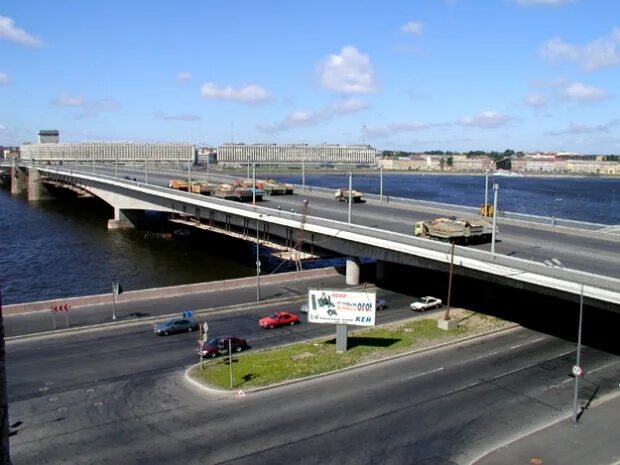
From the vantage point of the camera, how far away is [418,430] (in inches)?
880

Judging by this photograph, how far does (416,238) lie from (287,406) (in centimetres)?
1814

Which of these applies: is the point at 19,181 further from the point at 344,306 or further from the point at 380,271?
the point at 344,306

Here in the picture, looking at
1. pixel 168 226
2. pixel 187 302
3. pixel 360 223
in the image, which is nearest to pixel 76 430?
pixel 187 302

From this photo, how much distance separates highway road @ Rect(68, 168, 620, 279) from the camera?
36250 millimetres

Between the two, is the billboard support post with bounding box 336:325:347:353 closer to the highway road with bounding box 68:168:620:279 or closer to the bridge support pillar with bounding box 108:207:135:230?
the highway road with bounding box 68:168:620:279

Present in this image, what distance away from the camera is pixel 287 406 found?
80.2 feet

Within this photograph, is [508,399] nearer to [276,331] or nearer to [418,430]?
[418,430]

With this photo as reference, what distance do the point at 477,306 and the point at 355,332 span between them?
1103 cm

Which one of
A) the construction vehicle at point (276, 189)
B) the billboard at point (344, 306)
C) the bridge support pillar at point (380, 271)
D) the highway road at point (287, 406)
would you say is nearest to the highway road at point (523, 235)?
the bridge support pillar at point (380, 271)

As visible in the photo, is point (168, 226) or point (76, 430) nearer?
point (76, 430)

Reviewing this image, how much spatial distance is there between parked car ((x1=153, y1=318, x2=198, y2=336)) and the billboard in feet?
27.8

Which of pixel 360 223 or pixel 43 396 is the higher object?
pixel 360 223

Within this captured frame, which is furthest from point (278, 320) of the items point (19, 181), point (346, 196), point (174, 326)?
point (19, 181)

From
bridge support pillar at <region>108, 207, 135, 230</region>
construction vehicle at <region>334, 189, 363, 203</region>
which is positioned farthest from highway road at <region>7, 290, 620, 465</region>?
bridge support pillar at <region>108, 207, 135, 230</region>
